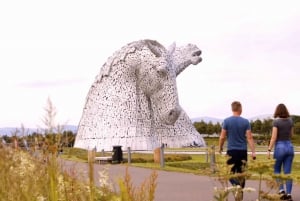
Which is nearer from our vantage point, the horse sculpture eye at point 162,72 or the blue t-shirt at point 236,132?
the blue t-shirt at point 236,132

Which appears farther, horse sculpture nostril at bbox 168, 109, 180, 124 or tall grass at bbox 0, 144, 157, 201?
horse sculpture nostril at bbox 168, 109, 180, 124

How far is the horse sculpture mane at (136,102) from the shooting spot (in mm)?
35125

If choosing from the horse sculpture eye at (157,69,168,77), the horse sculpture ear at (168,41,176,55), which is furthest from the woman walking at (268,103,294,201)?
the horse sculpture ear at (168,41,176,55)

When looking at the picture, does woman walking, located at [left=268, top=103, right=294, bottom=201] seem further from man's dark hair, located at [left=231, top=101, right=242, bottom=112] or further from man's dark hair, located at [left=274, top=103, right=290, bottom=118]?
man's dark hair, located at [left=231, top=101, right=242, bottom=112]

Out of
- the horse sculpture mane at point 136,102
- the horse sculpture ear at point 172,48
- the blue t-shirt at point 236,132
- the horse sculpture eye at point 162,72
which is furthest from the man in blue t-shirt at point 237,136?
the horse sculpture ear at point 172,48

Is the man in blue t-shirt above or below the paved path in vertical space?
above

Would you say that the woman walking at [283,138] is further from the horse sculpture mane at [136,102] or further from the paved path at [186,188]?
the horse sculpture mane at [136,102]

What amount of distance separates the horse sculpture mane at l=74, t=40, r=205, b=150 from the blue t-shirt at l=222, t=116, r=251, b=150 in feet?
84.9

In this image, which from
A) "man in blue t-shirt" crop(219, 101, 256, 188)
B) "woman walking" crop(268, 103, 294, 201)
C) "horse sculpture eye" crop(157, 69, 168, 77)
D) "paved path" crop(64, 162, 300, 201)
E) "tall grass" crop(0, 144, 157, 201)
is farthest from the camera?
"horse sculpture eye" crop(157, 69, 168, 77)

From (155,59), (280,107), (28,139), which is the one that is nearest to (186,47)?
(155,59)

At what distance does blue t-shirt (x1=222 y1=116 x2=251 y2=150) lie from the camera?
27.9 feet

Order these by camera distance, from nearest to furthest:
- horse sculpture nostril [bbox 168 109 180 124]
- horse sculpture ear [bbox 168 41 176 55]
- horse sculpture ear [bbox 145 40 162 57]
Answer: horse sculpture nostril [bbox 168 109 180 124]
horse sculpture ear [bbox 145 40 162 57]
horse sculpture ear [bbox 168 41 176 55]

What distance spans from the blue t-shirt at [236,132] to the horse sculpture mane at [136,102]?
2588cm

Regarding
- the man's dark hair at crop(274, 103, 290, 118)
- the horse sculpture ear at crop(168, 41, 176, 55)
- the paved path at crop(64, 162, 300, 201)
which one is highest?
the horse sculpture ear at crop(168, 41, 176, 55)
